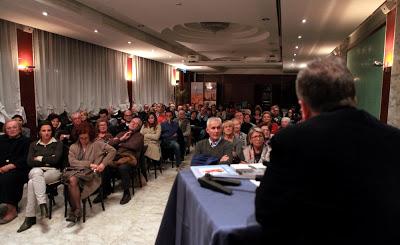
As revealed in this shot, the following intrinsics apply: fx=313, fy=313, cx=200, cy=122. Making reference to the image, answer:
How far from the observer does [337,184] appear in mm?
958

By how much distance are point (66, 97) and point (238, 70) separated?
36.6ft

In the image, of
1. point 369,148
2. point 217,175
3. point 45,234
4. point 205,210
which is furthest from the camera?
point 45,234

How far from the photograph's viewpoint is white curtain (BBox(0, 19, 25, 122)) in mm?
5547

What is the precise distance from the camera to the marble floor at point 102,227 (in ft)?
10.5

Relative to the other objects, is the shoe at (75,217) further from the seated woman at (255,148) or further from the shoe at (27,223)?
the seated woman at (255,148)

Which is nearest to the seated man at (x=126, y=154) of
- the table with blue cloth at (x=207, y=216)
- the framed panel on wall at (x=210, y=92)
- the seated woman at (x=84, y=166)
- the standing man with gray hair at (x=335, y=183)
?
the seated woman at (x=84, y=166)

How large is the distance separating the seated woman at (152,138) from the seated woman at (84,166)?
148 cm

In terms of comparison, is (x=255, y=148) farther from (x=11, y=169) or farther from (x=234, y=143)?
(x=11, y=169)

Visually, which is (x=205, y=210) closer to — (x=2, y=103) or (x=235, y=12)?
(x=235, y=12)

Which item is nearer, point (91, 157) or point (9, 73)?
point (91, 157)

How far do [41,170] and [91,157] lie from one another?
0.57 meters

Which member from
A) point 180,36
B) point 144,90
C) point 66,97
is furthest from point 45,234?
point 144,90

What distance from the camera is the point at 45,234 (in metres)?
3.32

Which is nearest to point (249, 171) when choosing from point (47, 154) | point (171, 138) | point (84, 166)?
point (84, 166)
